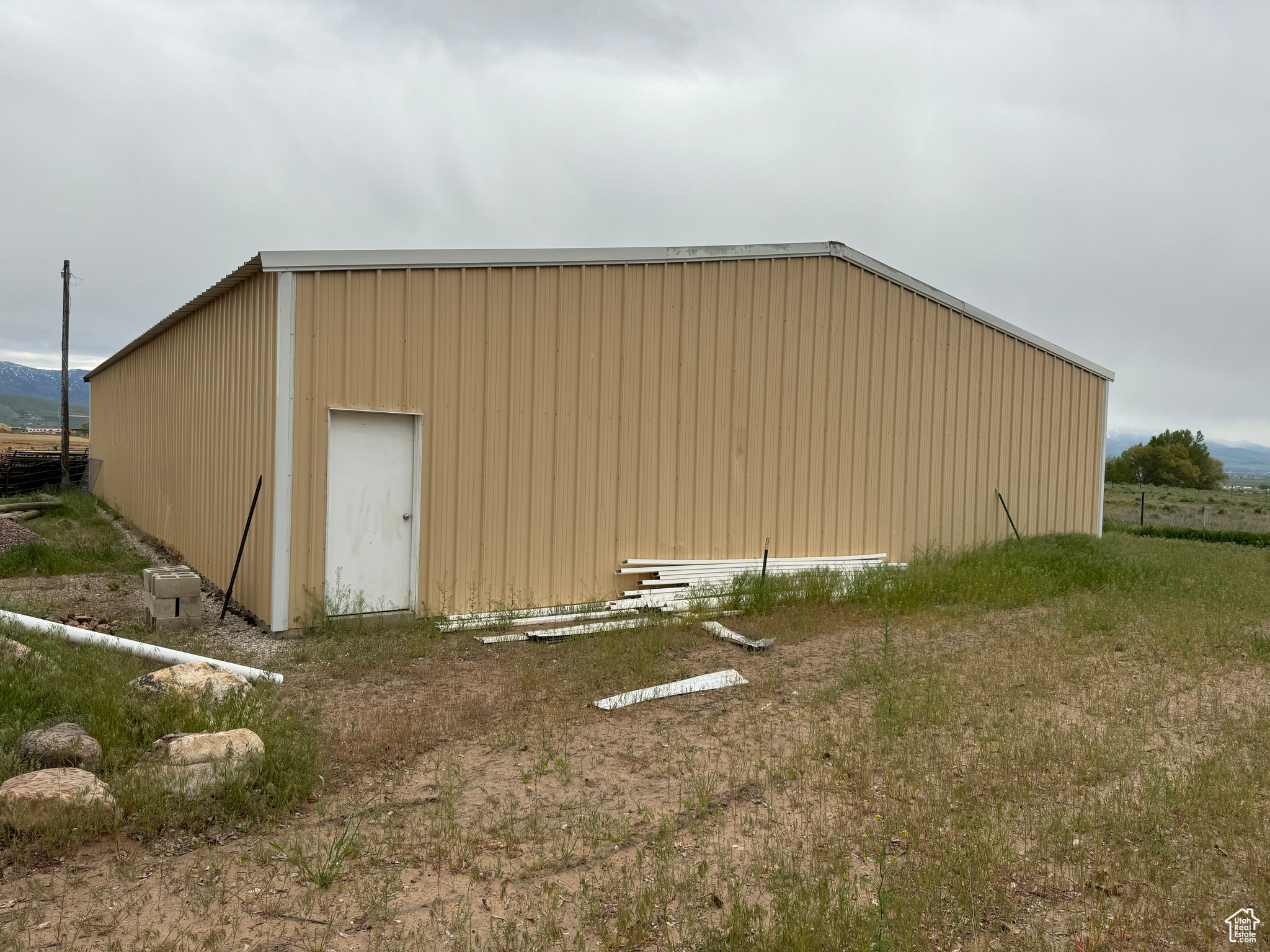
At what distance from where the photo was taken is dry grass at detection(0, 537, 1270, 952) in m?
3.23

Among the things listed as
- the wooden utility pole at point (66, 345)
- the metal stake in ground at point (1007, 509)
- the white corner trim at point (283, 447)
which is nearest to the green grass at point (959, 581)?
the metal stake in ground at point (1007, 509)

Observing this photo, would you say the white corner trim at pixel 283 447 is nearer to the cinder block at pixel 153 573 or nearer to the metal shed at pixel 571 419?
the metal shed at pixel 571 419

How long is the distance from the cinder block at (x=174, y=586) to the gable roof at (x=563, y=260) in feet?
10.0

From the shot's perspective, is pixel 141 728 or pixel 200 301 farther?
pixel 200 301

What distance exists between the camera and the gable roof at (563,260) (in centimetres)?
794

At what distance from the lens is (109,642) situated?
6.57 m

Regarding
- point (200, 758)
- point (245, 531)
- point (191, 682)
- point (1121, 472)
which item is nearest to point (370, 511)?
point (245, 531)

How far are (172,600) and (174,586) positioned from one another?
15cm

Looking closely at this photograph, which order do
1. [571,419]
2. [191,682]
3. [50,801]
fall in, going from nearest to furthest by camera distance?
[50,801] → [191,682] → [571,419]

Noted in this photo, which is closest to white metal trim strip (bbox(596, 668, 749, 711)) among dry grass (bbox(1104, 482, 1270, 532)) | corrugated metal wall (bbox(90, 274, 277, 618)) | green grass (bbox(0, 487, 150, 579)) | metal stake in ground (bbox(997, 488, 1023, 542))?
corrugated metal wall (bbox(90, 274, 277, 618))

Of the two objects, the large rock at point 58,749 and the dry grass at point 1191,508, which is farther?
the dry grass at point 1191,508

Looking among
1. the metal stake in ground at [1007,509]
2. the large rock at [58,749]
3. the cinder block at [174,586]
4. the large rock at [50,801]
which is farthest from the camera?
the metal stake in ground at [1007,509]

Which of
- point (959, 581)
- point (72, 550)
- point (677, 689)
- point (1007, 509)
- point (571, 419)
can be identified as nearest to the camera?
point (677, 689)

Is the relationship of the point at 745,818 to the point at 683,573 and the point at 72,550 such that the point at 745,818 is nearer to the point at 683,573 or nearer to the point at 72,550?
the point at 683,573
